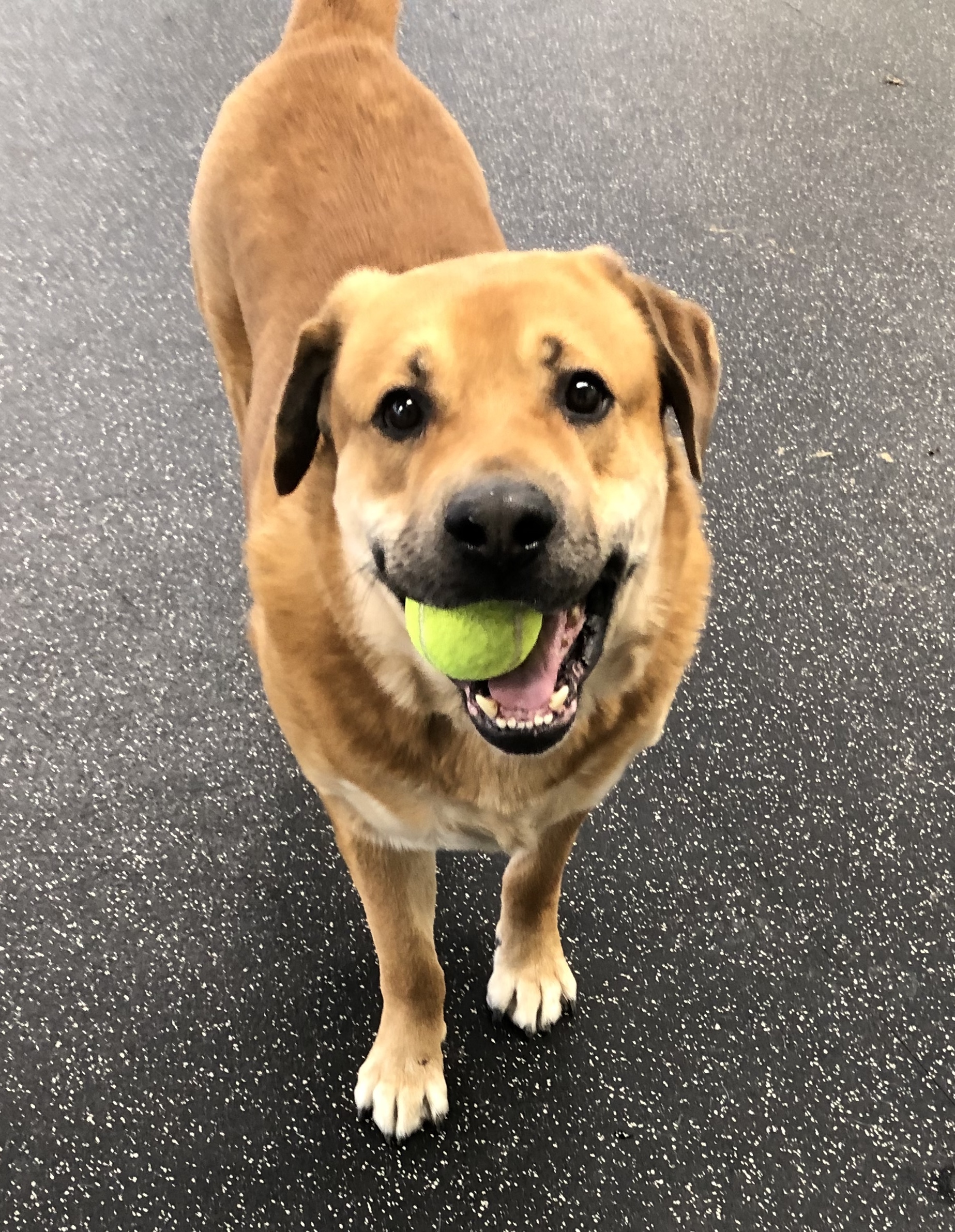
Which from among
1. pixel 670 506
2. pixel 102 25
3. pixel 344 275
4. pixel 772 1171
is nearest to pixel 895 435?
pixel 670 506

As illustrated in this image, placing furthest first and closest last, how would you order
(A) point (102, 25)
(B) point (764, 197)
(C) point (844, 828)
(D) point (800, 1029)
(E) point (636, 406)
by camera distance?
(A) point (102, 25)
(B) point (764, 197)
(C) point (844, 828)
(D) point (800, 1029)
(E) point (636, 406)

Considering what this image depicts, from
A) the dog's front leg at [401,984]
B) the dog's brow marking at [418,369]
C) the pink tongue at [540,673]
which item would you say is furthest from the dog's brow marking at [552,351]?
the dog's front leg at [401,984]

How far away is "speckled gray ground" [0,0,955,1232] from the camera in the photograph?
111cm

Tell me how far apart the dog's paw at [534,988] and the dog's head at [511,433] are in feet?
1.46

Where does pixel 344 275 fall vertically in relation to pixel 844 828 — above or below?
above

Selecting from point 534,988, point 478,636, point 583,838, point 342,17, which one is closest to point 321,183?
point 342,17

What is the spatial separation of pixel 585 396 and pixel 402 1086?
0.77 m

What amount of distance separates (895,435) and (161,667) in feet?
4.41

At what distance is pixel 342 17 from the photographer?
1.41 metres

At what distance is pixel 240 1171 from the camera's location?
109 centimetres

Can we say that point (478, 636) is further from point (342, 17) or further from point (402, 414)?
point (342, 17)

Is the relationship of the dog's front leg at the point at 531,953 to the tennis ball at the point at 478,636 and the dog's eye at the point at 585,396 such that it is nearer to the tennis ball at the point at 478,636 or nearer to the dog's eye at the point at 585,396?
the tennis ball at the point at 478,636

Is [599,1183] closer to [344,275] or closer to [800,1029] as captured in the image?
[800,1029]

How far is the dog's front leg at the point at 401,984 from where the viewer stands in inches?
42.9
